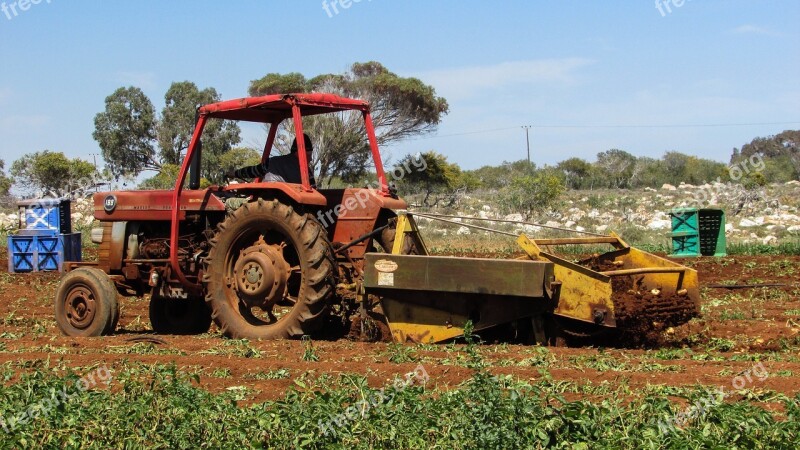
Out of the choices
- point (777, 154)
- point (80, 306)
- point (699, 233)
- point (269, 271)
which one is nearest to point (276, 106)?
point (269, 271)

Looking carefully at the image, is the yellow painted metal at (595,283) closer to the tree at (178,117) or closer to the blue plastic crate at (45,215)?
the blue plastic crate at (45,215)

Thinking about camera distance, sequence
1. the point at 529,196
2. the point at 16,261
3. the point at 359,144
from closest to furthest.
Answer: the point at 16,261
the point at 359,144
the point at 529,196

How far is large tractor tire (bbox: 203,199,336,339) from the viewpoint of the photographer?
325 inches

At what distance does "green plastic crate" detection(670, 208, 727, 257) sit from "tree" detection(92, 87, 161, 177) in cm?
3294

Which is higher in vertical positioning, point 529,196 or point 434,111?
point 434,111

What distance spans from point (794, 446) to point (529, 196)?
29.3 m

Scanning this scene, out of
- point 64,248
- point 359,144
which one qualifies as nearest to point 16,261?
point 64,248

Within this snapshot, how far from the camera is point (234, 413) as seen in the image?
506cm

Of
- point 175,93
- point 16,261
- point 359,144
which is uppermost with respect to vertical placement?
point 175,93

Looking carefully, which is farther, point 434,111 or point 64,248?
point 434,111

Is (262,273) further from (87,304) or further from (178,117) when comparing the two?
(178,117)

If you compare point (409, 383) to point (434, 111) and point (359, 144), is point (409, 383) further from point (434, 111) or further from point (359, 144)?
point (434, 111)

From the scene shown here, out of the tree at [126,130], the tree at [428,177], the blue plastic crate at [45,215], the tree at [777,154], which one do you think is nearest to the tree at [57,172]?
the tree at [126,130]

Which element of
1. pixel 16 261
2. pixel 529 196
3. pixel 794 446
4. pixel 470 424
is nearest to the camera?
pixel 794 446
